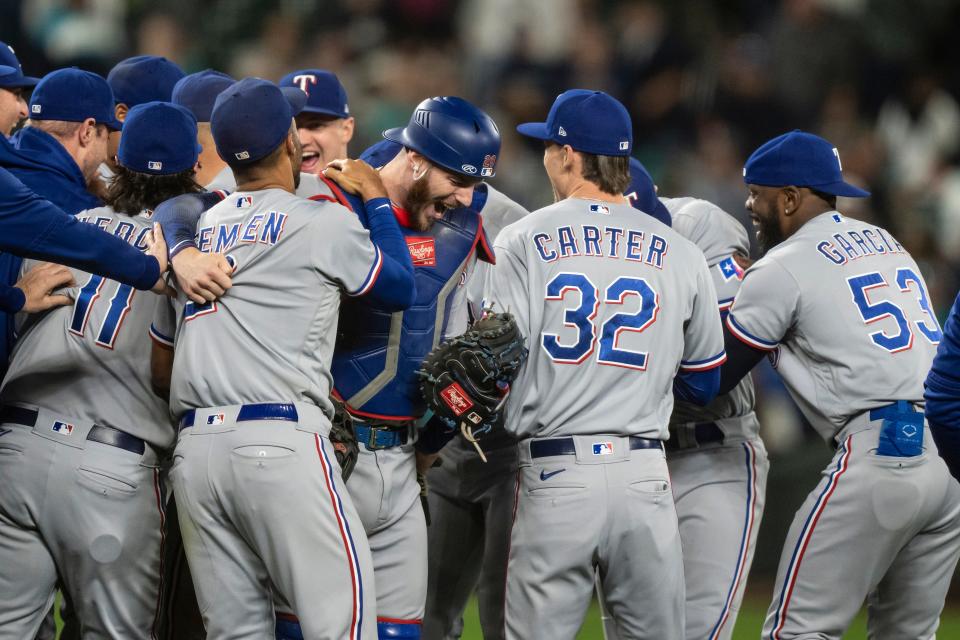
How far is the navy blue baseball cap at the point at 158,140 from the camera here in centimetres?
470

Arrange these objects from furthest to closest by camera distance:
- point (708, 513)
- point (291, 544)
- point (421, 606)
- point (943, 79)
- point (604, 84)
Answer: point (943, 79), point (604, 84), point (708, 513), point (421, 606), point (291, 544)

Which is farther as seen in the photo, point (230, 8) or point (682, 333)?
point (230, 8)

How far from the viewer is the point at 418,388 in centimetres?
468

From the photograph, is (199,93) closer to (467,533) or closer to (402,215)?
(402,215)

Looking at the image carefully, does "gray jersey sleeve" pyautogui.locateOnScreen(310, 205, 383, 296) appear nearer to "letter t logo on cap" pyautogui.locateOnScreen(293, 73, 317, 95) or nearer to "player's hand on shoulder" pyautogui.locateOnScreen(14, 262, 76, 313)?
"player's hand on shoulder" pyautogui.locateOnScreen(14, 262, 76, 313)

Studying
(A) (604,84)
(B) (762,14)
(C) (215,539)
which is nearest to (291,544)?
(C) (215,539)

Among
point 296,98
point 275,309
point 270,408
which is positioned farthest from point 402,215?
point 296,98

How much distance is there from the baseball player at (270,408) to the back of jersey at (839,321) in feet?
5.40

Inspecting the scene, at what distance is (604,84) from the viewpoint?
11430 millimetres

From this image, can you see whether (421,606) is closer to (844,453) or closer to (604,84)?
(844,453)

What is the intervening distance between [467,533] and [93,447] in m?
1.67

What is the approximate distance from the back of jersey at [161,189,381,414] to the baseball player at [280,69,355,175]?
1968 mm

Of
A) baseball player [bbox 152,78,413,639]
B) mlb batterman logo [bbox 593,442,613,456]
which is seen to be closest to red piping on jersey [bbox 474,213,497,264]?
baseball player [bbox 152,78,413,639]

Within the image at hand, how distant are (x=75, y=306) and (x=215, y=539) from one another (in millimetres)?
1109
